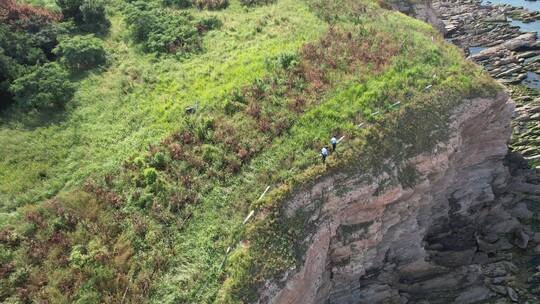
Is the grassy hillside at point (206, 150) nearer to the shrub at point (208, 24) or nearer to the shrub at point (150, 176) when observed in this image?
the shrub at point (150, 176)

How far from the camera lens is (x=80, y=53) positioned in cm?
3216

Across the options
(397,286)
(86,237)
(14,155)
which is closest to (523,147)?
(397,286)

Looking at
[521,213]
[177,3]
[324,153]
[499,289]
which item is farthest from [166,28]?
[521,213]

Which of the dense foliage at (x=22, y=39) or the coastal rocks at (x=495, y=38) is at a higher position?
the dense foliage at (x=22, y=39)

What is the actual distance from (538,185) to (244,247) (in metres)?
31.5

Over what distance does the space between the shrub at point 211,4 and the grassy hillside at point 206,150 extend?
6720 millimetres

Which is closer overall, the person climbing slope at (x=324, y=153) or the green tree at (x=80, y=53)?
the person climbing slope at (x=324, y=153)

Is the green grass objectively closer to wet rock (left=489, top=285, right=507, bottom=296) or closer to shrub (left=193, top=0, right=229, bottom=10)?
shrub (left=193, top=0, right=229, bottom=10)

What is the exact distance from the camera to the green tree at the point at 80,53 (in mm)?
32000

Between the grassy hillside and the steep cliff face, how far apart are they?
1.27 metres

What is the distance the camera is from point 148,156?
82.2 feet

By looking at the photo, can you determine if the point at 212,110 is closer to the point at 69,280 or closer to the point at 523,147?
the point at 69,280

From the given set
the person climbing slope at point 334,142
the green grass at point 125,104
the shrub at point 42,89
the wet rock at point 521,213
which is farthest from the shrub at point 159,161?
the wet rock at point 521,213

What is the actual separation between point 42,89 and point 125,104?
569 centimetres
